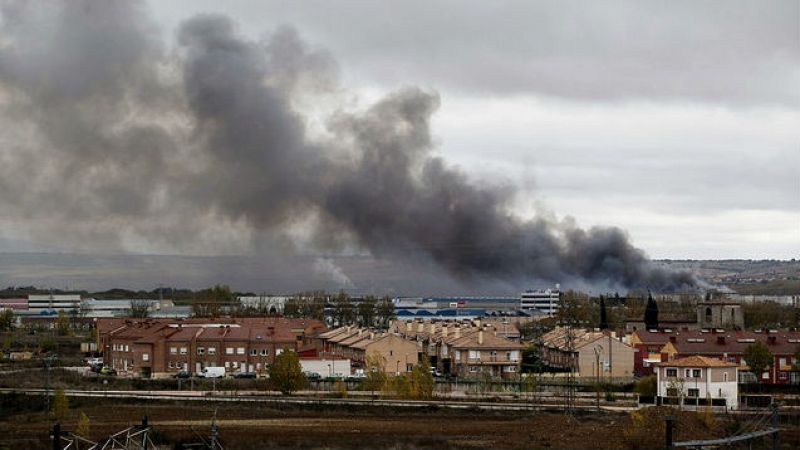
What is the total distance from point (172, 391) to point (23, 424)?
12.5 m

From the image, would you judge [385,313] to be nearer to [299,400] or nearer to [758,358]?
[758,358]

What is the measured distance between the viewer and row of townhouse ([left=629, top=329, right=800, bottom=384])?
59.7m

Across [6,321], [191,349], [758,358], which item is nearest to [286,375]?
[191,349]

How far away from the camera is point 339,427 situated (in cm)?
4116

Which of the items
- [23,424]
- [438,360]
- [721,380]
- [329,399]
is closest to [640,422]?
Result: [721,380]

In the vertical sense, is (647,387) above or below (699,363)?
below

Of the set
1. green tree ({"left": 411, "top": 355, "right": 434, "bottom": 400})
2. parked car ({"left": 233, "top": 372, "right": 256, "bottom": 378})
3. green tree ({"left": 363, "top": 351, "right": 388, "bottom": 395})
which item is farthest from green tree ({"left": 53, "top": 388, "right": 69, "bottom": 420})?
parked car ({"left": 233, "top": 372, "right": 256, "bottom": 378})

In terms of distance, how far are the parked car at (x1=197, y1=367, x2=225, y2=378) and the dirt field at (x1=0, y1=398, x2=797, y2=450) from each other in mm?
13914

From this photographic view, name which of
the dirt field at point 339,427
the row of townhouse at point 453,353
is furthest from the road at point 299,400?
the row of townhouse at point 453,353

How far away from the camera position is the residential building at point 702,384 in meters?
50.2

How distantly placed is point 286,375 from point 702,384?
18.5m

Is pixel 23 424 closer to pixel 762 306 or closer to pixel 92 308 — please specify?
pixel 762 306

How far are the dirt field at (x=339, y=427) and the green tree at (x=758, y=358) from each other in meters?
14.5

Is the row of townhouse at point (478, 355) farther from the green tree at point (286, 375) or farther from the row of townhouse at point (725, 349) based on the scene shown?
the green tree at point (286, 375)
